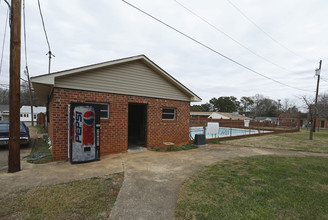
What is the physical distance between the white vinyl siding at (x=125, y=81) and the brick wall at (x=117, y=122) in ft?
0.80

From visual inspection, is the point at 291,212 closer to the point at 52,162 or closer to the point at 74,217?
the point at 74,217

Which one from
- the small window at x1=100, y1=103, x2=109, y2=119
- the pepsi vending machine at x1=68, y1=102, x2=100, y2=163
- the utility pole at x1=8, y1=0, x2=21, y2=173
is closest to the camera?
the utility pole at x1=8, y1=0, x2=21, y2=173

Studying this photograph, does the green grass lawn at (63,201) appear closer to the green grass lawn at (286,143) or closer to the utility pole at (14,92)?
the utility pole at (14,92)

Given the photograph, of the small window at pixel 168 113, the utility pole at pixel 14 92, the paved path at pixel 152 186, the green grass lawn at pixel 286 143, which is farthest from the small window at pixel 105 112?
the green grass lawn at pixel 286 143

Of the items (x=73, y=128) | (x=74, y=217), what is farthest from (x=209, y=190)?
(x=73, y=128)

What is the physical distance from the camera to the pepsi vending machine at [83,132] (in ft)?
17.7

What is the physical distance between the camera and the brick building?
573 centimetres

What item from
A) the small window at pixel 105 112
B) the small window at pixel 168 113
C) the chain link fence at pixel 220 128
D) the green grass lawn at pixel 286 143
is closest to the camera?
the small window at pixel 105 112

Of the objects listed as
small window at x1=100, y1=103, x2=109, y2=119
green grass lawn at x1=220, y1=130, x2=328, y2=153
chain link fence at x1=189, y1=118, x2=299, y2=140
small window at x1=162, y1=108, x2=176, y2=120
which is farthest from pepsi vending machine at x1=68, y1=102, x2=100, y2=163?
green grass lawn at x1=220, y1=130, x2=328, y2=153

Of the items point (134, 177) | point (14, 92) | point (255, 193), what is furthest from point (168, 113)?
point (14, 92)

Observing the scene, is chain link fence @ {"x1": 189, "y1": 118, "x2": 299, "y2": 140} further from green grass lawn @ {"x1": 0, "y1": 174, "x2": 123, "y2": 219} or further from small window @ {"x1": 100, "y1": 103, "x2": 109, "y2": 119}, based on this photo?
green grass lawn @ {"x1": 0, "y1": 174, "x2": 123, "y2": 219}

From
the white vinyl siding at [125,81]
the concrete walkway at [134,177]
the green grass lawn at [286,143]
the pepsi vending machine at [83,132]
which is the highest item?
the white vinyl siding at [125,81]

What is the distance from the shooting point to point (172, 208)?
2.92 metres

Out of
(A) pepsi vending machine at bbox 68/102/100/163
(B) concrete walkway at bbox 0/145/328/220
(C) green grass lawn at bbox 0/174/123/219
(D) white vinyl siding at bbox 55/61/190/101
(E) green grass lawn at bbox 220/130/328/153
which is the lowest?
(E) green grass lawn at bbox 220/130/328/153
